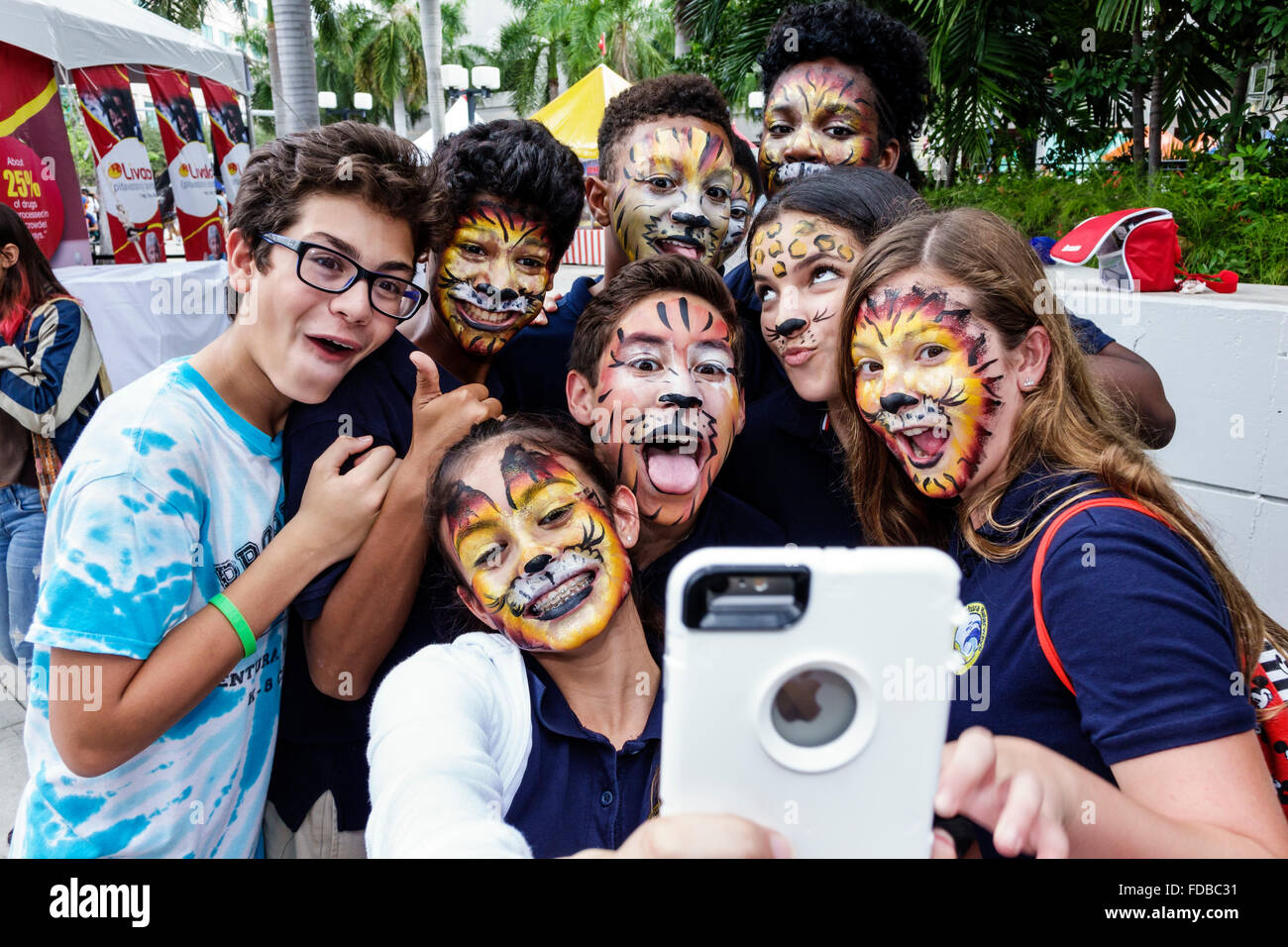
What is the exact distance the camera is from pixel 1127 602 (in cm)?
132

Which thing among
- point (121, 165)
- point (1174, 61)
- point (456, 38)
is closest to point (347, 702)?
point (1174, 61)

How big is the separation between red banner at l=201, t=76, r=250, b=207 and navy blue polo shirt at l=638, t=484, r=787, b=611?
29.2 feet

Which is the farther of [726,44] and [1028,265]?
[726,44]

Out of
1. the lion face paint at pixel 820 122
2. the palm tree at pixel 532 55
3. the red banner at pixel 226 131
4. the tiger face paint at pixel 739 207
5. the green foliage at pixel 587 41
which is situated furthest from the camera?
the palm tree at pixel 532 55

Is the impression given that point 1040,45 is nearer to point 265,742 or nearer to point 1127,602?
point 1127,602

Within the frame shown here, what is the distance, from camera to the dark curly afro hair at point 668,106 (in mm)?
2861

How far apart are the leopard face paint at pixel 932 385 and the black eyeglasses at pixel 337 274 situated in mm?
1057

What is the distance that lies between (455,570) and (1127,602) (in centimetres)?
122

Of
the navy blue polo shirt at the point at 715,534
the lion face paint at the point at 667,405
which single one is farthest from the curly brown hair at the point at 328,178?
the navy blue polo shirt at the point at 715,534

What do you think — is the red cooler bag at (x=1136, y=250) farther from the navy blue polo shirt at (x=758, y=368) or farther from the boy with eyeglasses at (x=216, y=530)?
the boy with eyeglasses at (x=216, y=530)

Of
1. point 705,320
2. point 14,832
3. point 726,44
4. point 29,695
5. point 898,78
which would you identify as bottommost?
point 14,832

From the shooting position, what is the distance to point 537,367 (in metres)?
2.71

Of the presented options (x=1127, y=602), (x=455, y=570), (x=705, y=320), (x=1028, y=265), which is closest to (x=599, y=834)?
(x=455, y=570)

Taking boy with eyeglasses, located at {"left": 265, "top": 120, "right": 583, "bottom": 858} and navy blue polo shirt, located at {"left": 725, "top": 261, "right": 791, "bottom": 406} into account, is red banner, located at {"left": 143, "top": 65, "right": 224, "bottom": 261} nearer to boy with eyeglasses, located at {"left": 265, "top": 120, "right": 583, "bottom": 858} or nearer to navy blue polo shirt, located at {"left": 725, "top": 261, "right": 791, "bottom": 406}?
boy with eyeglasses, located at {"left": 265, "top": 120, "right": 583, "bottom": 858}
